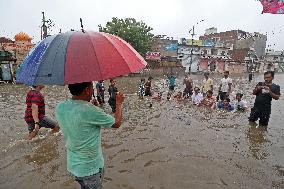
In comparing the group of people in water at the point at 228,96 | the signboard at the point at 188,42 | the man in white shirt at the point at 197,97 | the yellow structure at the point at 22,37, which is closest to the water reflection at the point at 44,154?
the group of people in water at the point at 228,96

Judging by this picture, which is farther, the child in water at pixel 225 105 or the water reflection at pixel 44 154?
the child in water at pixel 225 105

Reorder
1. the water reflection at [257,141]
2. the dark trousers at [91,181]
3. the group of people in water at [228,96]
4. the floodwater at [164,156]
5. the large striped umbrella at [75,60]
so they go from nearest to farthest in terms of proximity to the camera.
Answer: the large striped umbrella at [75,60] < the dark trousers at [91,181] < the floodwater at [164,156] < the water reflection at [257,141] < the group of people in water at [228,96]

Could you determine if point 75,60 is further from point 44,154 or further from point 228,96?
point 228,96

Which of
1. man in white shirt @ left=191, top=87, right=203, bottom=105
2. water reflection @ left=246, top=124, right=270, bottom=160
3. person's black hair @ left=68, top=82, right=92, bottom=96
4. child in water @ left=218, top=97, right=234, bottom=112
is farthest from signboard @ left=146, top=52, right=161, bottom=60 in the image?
person's black hair @ left=68, top=82, right=92, bottom=96

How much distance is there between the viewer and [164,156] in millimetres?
5953

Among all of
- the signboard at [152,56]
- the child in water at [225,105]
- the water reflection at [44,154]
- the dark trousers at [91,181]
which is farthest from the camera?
the signboard at [152,56]

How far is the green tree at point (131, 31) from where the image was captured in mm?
39375

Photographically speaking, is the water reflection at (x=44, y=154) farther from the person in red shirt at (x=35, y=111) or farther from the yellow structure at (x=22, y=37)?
the yellow structure at (x=22, y=37)

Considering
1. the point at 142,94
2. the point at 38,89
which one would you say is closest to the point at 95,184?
the point at 38,89

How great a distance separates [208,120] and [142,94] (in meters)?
6.30

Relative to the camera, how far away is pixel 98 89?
1289cm

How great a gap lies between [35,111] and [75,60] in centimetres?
390

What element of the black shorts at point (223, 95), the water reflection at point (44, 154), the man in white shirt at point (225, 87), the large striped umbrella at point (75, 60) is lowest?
the water reflection at point (44, 154)

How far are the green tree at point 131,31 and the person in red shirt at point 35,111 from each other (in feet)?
111
